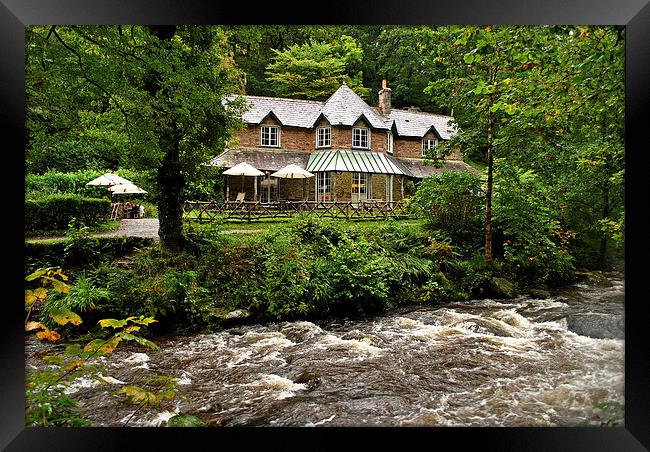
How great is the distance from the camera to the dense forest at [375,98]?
120 inches

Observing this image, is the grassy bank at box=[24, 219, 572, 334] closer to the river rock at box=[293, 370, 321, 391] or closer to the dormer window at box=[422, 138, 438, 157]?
the dormer window at box=[422, 138, 438, 157]

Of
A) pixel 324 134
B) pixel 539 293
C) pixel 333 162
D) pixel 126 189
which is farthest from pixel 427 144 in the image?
pixel 126 189

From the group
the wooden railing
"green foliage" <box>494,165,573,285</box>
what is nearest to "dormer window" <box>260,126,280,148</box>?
the wooden railing

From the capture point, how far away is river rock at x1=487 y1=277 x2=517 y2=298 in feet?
18.8

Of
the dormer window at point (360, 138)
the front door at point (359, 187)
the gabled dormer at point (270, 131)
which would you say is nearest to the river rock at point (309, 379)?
the front door at point (359, 187)

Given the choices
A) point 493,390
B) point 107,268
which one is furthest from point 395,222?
point 107,268

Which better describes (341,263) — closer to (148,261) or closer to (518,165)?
(148,261)

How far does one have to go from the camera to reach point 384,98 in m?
5.83

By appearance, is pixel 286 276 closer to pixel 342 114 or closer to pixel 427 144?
pixel 342 114

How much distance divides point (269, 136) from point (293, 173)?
2.43ft

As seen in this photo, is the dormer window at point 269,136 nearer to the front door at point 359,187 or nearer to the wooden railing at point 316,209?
the wooden railing at point 316,209

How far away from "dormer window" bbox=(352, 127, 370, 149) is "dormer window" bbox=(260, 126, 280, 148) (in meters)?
1.29

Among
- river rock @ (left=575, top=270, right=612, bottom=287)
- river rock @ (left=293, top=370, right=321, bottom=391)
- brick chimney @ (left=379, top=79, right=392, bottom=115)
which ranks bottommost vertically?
river rock @ (left=293, top=370, right=321, bottom=391)

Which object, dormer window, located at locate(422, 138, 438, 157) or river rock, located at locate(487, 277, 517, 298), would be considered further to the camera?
dormer window, located at locate(422, 138, 438, 157)
